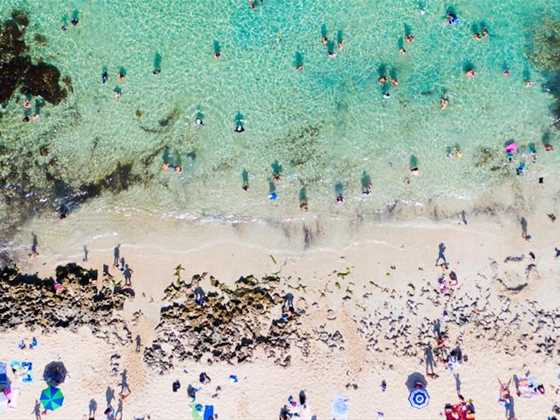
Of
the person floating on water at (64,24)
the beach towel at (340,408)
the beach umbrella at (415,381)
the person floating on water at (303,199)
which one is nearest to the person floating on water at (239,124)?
the person floating on water at (303,199)

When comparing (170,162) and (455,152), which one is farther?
(170,162)

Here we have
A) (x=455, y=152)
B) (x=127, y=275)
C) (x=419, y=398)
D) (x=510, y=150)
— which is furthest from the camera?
(x=455, y=152)

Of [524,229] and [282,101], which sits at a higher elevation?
[282,101]

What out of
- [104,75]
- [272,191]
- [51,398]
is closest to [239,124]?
[272,191]

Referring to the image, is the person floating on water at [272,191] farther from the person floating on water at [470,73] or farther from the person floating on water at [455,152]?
the person floating on water at [470,73]

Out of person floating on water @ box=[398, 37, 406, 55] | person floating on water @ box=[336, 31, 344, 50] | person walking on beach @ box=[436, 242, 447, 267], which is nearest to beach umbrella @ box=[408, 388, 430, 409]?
person walking on beach @ box=[436, 242, 447, 267]

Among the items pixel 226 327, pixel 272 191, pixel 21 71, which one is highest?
pixel 21 71

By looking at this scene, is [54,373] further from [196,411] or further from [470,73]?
[470,73]

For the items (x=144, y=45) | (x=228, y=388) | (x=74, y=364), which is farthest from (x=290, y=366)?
(x=144, y=45)
